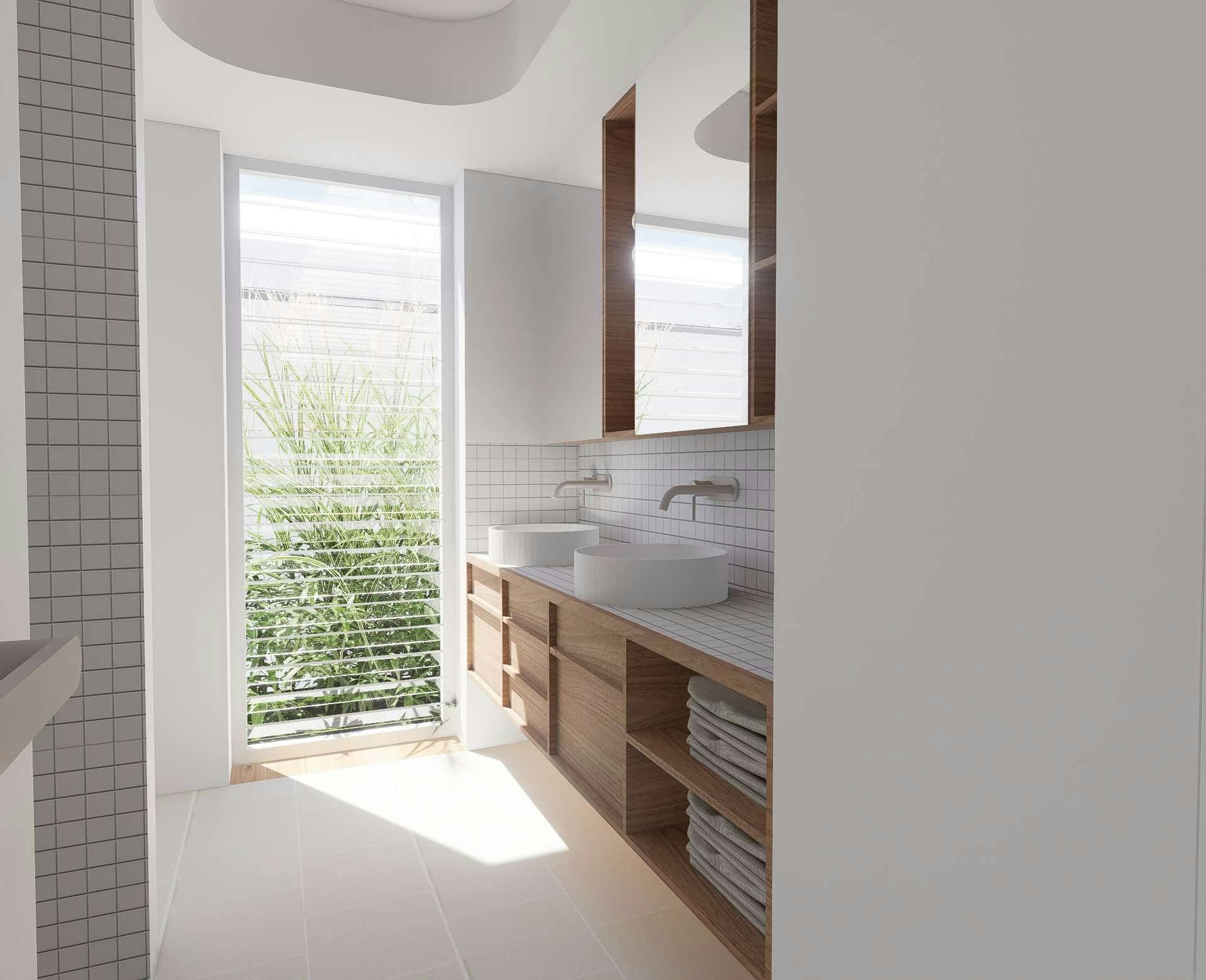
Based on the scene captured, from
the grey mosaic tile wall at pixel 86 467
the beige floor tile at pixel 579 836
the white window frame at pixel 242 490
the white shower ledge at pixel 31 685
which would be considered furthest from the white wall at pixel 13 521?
the white window frame at pixel 242 490

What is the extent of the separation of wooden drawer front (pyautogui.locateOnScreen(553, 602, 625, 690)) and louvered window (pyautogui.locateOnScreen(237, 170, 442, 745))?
4.50ft

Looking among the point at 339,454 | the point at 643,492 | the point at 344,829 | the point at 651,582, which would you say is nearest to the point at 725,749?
the point at 651,582

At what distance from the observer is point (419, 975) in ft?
6.04

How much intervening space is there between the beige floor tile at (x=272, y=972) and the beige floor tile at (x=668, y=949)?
0.45 feet

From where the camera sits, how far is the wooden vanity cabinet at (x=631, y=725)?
1.42 metres

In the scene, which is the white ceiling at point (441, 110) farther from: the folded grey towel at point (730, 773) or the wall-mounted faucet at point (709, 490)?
the folded grey towel at point (730, 773)

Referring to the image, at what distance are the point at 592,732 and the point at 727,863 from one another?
1.99 feet

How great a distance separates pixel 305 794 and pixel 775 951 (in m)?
2.33

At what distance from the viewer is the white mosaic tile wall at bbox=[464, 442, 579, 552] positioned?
3.32 m

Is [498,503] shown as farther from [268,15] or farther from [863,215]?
[863,215]

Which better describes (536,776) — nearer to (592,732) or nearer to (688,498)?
(592,732)

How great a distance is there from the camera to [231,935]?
200 cm

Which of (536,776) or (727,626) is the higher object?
(727,626)

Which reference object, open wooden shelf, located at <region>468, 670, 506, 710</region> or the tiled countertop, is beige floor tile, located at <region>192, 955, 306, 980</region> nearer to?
the tiled countertop
